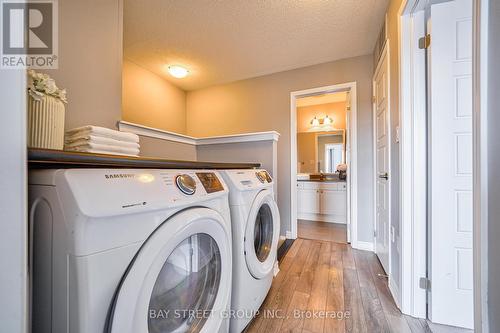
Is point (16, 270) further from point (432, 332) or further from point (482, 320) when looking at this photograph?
point (432, 332)

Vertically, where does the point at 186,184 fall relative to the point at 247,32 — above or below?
below

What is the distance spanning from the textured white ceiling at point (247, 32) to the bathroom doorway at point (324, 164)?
0.51 metres

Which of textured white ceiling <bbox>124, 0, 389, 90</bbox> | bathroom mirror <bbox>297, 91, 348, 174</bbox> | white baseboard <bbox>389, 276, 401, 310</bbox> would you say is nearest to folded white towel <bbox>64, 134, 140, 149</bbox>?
textured white ceiling <bbox>124, 0, 389, 90</bbox>

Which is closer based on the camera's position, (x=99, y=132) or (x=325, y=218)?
(x=99, y=132)

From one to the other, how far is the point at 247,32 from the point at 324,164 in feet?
9.49

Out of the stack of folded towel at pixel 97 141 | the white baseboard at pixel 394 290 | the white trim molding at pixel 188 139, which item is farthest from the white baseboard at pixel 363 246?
the stack of folded towel at pixel 97 141

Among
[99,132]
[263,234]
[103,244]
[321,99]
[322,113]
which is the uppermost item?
[321,99]

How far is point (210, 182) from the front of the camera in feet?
2.80

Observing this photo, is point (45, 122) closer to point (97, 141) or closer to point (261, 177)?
point (97, 141)

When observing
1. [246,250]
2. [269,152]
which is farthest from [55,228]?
[269,152]

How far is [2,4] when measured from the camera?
0.37 metres

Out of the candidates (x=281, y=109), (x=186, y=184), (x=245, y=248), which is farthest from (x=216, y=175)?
(x=281, y=109)

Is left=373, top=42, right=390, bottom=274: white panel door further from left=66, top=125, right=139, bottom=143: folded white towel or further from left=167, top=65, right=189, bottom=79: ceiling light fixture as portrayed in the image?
left=167, top=65, right=189, bottom=79: ceiling light fixture

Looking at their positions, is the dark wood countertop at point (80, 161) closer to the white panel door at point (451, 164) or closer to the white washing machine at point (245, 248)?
the white washing machine at point (245, 248)
